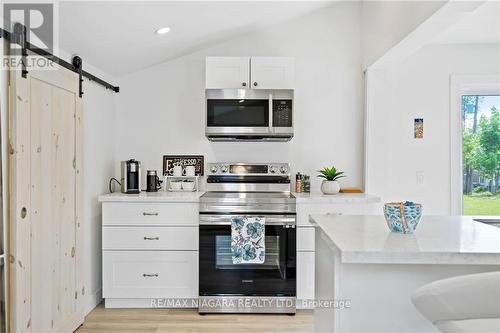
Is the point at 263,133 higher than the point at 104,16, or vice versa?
the point at 104,16

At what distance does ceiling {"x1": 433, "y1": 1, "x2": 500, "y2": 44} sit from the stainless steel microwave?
144cm

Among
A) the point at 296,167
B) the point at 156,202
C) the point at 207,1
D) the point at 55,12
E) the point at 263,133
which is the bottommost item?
the point at 156,202

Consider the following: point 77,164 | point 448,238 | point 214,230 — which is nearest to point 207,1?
point 77,164

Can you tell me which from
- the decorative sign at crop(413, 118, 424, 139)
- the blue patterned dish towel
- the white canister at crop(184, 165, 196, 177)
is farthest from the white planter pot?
the white canister at crop(184, 165, 196, 177)

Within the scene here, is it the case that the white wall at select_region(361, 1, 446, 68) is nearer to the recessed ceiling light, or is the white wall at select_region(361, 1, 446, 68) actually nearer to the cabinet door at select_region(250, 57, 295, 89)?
the cabinet door at select_region(250, 57, 295, 89)

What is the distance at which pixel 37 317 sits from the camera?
96.1 inches

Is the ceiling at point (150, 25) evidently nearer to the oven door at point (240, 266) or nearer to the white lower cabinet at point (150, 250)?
the white lower cabinet at point (150, 250)

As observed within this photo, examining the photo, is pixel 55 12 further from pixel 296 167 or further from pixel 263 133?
pixel 296 167

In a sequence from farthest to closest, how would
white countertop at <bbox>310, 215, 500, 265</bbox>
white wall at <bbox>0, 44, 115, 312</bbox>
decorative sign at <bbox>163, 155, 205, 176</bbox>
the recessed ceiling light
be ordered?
decorative sign at <bbox>163, 155, 205, 176</bbox>
white wall at <bbox>0, 44, 115, 312</bbox>
the recessed ceiling light
white countertop at <bbox>310, 215, 500, 265</bbox>

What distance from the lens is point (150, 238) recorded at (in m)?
3.39

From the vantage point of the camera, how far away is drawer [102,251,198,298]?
3.40 metres

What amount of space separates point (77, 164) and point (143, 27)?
3.48ft

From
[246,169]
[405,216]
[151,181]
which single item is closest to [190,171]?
[151,181]
